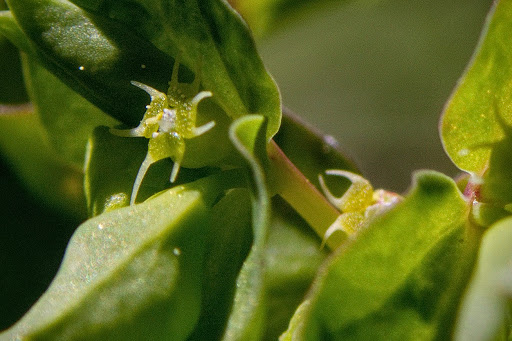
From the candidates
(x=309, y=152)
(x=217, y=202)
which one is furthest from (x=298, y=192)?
(x=309, y=152)

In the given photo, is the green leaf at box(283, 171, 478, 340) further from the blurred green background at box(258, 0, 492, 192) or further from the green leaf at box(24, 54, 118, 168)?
the blurred green background at box(258, 0, 492, 192)

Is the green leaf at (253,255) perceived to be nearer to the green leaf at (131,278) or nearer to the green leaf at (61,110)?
the green leaf at (131,278)

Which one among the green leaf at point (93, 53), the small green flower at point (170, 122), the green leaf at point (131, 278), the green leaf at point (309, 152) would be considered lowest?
the green leaf at point (309, 152)

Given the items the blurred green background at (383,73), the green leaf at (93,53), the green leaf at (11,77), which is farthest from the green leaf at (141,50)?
the blurred green background at (383,73)

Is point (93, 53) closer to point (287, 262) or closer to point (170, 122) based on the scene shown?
point (170, 122)

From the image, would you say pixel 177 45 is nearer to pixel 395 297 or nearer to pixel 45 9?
pixel 45 9

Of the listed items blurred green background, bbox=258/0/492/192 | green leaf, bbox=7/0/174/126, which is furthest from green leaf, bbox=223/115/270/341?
blurred green background, bbox=258/0/492/192

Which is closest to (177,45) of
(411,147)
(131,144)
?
(131,144)
